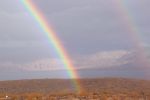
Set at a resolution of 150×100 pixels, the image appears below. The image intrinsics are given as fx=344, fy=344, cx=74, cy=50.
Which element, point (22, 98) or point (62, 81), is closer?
point (22, 98)

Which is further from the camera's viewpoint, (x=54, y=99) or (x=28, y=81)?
(x=28, y=81)

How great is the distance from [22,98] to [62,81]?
298 ft

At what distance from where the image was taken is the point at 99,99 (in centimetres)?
5559

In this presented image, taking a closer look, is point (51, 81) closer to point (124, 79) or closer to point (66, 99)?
Answer: point (124, 79)

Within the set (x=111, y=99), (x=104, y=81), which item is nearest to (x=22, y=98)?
(x=111, y=99)

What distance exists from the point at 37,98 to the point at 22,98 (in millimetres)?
2512

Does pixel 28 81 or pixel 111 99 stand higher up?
pixel 28 81

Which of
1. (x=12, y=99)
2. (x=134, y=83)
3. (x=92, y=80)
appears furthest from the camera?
Result: (x=92, y=80)

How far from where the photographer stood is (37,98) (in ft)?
183

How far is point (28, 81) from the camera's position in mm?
143250

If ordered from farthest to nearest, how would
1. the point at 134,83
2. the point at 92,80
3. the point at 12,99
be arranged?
the point at 92,80 < the point at 134,83 < the point at 12,99

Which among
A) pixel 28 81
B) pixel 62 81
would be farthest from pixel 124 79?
pixel 28 81

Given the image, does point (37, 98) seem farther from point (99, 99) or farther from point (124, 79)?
point (124, 79)

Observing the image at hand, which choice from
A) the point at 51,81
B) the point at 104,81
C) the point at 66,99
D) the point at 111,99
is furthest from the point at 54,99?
the point at 51,81
